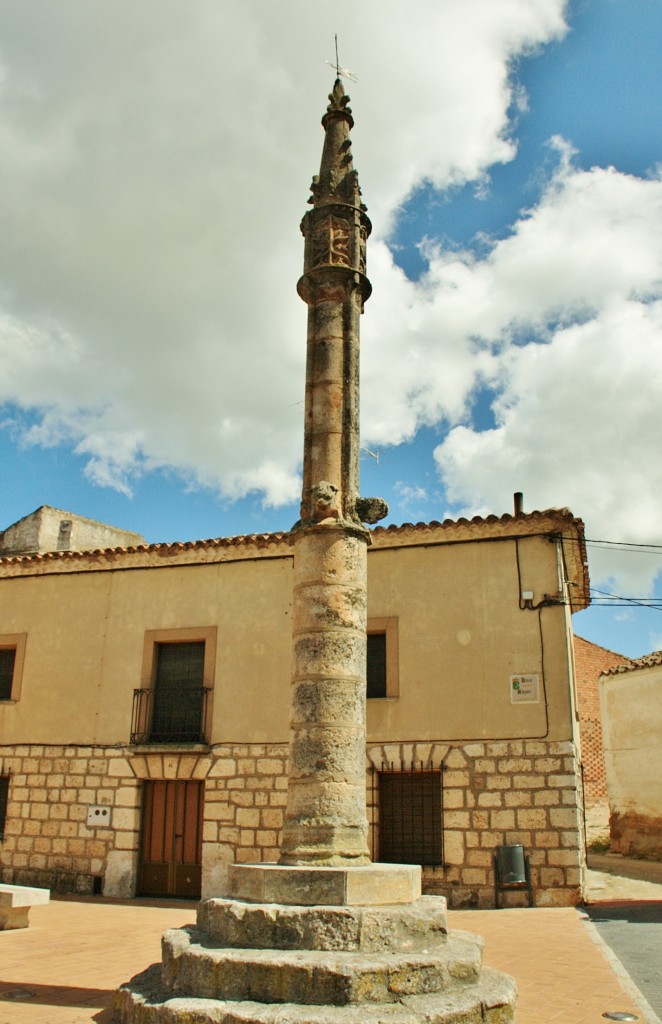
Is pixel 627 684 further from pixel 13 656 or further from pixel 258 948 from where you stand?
pixel 258 948

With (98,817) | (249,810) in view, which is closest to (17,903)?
(249,810)

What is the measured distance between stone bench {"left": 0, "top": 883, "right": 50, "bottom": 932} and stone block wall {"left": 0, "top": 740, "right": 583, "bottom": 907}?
3104 mm

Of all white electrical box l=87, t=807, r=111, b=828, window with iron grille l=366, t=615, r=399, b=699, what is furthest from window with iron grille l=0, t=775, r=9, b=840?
window with iron grille l=366, t=615, r=399, b=699

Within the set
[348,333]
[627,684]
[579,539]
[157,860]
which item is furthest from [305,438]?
[627,684]

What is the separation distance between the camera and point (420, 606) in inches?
453

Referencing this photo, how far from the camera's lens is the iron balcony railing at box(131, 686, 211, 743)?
12.0 meters

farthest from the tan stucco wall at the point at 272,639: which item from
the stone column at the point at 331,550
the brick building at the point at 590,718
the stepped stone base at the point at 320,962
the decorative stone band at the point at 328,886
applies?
the brick building at the point at 590,718

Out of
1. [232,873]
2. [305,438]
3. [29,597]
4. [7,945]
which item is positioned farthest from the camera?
[29,597]

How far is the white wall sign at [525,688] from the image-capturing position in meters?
10.7

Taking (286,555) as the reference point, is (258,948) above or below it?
below

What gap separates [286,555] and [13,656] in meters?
5.02

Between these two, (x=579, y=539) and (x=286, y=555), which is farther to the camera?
(x=286, y=555)

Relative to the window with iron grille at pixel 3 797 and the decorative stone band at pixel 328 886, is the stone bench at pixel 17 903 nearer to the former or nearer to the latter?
the decorative stone band at pixel 328 886

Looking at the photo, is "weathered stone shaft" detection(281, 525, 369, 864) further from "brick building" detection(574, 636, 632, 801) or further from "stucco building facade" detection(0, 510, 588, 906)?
"brick building" detection(574, 636, 632, 801)
